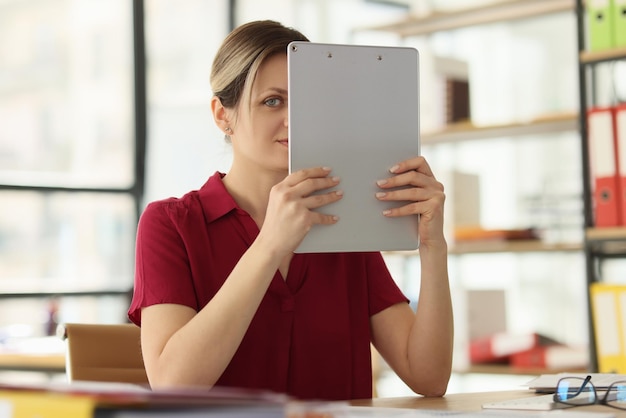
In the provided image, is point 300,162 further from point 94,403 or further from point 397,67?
point 94,403

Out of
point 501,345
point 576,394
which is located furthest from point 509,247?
point 576,394

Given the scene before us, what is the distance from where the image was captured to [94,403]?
54cm

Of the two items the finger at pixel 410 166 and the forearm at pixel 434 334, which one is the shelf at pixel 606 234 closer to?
the forearm at pixel 434 334

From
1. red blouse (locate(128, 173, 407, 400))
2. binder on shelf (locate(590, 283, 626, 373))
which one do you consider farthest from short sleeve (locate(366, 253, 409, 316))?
binder on shelf (locate(590, 283, 626, 373))

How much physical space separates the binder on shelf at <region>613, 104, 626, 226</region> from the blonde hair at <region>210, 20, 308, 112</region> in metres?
1.53

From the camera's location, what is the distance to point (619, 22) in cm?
289

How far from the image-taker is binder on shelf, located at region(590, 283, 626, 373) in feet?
9.20

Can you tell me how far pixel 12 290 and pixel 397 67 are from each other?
279cm

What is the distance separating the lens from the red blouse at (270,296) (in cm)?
152

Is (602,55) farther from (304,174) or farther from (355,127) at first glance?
(304,174)

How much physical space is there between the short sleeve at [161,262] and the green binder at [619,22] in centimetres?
188

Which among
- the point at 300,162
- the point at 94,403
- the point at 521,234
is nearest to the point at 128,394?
the point at 94,403

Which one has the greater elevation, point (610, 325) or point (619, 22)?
point (619, 22)

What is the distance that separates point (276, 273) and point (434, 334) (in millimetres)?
309
